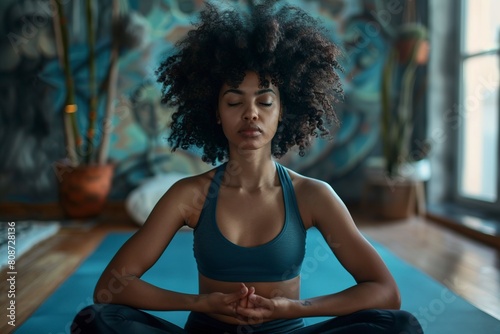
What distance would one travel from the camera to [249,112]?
A: 116 cm

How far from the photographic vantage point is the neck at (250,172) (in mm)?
1262

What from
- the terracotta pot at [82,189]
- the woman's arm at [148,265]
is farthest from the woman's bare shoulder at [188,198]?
the terracotta pot at [82,189]

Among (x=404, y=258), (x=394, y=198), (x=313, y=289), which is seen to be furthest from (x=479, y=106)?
(x=313, y=289)

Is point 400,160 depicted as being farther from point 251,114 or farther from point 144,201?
point 251,114

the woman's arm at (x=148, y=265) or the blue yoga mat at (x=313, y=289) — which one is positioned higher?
Answer: the woman's arm at (x=148, y=265)

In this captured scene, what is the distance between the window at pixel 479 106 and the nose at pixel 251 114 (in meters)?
2.47

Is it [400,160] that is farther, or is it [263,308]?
[400,160]

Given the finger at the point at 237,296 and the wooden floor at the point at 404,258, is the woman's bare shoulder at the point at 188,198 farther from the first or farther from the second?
the wooden floor at the point at 404,258

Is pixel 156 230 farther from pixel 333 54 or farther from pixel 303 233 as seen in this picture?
pixel 333 54

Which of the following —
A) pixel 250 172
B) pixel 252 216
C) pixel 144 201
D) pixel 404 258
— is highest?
pixel 250 172

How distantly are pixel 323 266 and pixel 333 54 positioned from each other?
126cm

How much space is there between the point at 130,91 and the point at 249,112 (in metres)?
2.89

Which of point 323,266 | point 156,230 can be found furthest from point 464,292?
point 156,230

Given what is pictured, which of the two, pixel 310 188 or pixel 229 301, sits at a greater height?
pixel 310 188
